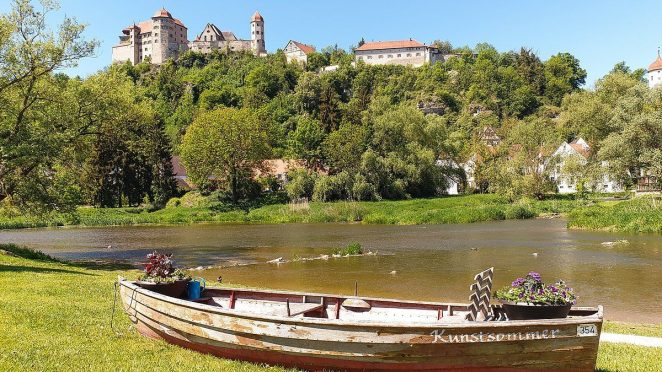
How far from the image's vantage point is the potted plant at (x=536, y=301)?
7812 mm

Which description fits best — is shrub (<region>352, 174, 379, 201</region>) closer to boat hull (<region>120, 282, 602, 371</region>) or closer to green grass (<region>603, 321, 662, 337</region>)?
green grass (<region>603, 321, 662, 337</region>)

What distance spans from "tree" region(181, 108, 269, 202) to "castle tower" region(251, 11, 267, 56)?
363ft

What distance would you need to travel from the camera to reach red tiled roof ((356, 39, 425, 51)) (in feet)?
545

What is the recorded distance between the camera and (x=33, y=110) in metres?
26.8

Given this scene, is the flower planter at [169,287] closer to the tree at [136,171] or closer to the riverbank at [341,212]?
the riverbank at [341,212]

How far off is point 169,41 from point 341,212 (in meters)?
131

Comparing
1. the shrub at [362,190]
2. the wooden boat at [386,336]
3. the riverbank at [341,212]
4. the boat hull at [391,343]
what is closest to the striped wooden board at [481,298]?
the wooden boat at [386,336]

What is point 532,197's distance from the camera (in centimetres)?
6706

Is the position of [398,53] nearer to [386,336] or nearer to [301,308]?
[301,308]

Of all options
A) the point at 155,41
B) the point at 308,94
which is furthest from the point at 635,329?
the point at 155,41

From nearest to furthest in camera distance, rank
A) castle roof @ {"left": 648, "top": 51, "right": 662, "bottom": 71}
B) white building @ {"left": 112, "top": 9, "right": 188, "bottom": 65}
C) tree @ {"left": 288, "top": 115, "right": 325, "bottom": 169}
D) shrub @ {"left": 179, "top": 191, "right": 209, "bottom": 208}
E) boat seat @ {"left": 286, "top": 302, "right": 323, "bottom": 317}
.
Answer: boat seat @ {"left": 286, "top": 302, "right": 323, "bottom": 317} → shrub @ {"left": 179, "top": 191, "right": 209, "bottom": 208} → tree @ {"left": 288, "top": 115, "right": 325, "bottom": 169} → castle roof @ {"left": 648, "top": 51, "right": 662, "bottom": 71} → white building @ {"left": 112, "top": 9, "right": 188, "bottom": 65}

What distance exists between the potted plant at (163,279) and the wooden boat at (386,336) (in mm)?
488

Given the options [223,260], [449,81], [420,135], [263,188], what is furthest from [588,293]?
[449,81]

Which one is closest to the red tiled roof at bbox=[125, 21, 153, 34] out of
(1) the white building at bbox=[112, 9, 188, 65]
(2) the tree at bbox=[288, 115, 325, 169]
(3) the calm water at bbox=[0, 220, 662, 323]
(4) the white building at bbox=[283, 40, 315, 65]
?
(1) the white building at bbox=[112, 9, 188, 65]
